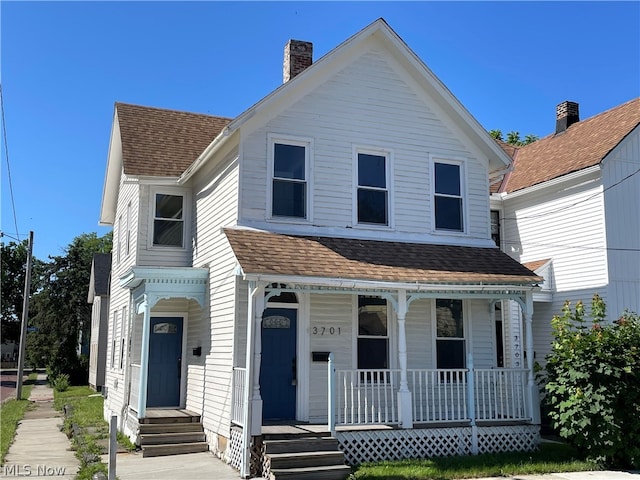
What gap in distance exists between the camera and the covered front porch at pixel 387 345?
1102cm

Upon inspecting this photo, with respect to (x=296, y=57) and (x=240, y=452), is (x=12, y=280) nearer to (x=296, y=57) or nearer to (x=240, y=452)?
(x=296, y=57)

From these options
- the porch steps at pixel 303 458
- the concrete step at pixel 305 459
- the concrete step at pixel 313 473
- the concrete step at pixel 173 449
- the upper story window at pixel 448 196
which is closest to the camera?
the concrete step at pixel 313 473

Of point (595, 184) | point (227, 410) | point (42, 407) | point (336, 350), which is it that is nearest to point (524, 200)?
point (595, 184)

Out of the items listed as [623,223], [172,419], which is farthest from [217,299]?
[623,223]

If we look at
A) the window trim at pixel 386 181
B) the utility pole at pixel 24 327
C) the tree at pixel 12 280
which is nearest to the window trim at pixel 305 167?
the window trim at pixel 386 181

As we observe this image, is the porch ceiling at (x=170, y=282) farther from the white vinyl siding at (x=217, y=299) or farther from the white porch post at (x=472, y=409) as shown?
the white porch post at (x=472, y=409)

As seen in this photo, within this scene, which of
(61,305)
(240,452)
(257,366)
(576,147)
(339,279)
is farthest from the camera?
(61,305)

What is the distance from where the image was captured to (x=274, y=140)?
12898 millimetres

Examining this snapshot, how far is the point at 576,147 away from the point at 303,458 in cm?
1295

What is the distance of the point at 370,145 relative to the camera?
13.6 m

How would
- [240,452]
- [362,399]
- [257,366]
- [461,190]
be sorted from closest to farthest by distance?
[257,366] < [240,452] < [362,399] < [461,190]

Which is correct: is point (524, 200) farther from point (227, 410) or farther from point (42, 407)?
point (42, 407)

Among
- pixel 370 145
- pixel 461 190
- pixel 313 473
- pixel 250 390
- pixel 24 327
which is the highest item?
pixel 370 145

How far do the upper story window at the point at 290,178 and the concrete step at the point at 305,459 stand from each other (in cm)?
480
